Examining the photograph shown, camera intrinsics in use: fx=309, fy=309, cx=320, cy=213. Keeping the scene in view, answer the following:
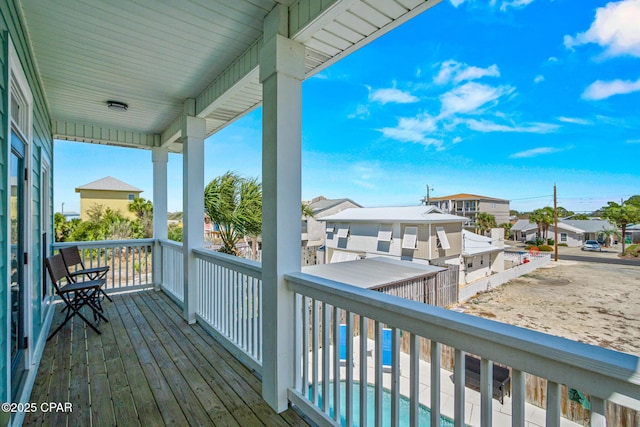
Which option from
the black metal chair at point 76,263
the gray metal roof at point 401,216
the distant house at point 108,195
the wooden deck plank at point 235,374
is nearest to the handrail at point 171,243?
the black metal chair at point 76,263

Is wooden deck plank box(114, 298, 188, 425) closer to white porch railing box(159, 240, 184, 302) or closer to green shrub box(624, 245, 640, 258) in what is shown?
white porch railing box(159, 240, 184, 302)

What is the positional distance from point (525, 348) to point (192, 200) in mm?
3528

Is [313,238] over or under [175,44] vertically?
under

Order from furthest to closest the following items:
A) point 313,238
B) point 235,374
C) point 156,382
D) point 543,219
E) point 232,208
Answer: point 313,238 → point 232,208 → point 543,219 → point 235,374 → point 156,382

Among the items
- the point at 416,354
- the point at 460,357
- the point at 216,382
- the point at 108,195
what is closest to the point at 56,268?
the point at 216,382

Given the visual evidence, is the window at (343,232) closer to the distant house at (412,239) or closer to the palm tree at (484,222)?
the distant house at (412,239)

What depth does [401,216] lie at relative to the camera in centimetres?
587

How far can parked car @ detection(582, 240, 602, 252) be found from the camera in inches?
86.9

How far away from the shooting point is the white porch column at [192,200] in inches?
143

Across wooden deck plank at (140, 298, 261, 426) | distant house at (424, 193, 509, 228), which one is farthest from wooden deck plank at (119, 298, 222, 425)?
distant house at (424, 193, 509, 228)

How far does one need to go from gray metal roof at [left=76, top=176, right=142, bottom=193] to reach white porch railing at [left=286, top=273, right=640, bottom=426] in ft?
75.7

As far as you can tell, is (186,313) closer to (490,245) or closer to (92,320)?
(92,320)

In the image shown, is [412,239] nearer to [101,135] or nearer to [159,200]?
[159,200]

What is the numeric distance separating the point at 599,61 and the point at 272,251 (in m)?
3.04
